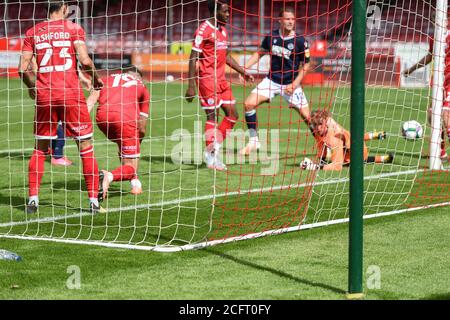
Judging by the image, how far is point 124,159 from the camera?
8.88 m

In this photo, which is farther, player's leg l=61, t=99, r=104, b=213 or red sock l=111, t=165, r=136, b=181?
red sock l=111, t=165, r=136, b=181

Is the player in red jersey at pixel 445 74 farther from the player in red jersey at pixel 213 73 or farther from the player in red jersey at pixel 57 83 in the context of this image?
the player in red jersey at pixel 57 83

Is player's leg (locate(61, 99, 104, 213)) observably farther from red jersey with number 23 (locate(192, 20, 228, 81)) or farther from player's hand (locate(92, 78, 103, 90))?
red jersey with number 23 (locate(192, 20, 228, 81))

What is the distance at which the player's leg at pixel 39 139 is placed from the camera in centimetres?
780

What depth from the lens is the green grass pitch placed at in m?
5.22

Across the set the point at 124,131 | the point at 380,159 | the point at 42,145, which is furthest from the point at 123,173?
the point at 380,159

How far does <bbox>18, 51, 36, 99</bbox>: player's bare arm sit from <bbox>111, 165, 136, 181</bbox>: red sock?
43.9 inches

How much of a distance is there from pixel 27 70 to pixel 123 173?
146 cm

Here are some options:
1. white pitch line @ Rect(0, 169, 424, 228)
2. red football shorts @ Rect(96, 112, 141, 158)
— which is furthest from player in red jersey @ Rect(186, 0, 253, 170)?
red football shorts @ Rect(96, 112, 141, 158)

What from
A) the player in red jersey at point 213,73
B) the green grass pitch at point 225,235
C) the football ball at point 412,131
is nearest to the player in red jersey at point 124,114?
the green grass pitch at point 225,235

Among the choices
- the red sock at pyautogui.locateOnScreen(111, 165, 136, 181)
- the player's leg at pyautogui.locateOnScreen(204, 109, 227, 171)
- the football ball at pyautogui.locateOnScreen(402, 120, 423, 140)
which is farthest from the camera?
the football ball at pyautogui.locateOnScreen(402, 120, 423, 140)

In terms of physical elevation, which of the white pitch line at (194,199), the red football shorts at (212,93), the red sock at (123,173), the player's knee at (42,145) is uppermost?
the red football shorts at (212,93)

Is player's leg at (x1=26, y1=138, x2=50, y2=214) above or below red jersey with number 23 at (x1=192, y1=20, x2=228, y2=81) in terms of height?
below
